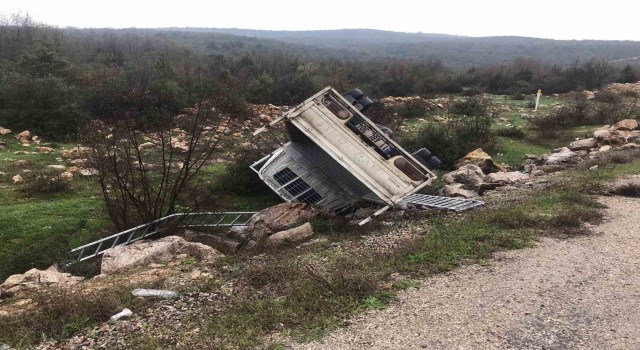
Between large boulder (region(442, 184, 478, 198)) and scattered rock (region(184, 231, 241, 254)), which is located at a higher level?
large boulder (region(442, 184, 478, 198))

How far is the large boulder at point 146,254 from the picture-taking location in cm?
683

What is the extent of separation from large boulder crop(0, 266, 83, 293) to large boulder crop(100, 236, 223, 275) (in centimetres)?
46

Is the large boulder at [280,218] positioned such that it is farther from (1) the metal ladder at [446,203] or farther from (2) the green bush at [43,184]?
(2) the green bush at [43,184]

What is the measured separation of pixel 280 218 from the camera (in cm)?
930

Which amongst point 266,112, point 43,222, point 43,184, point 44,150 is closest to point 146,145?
point 44,150

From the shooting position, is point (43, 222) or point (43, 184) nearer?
point (43, 222)

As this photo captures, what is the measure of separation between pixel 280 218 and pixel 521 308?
5253 millimetres

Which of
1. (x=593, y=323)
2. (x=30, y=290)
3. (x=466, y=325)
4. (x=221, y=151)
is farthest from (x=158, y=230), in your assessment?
(x=221, y=151)

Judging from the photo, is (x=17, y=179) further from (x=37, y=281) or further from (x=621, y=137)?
(x=621, y=137)

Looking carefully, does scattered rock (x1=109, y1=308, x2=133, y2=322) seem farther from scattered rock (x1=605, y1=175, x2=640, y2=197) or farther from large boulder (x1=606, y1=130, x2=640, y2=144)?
large boulder (x1=606, y1=130, x2=640, y2=144)

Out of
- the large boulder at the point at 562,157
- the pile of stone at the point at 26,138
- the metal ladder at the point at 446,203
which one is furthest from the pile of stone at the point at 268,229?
the pile of stone at the point at 26,138

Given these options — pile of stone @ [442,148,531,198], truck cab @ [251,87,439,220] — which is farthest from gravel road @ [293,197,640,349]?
pile of stone @ [442,148,531,198]

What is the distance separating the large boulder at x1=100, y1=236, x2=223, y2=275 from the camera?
6830 mm

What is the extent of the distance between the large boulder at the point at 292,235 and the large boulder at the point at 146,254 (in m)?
1.09
